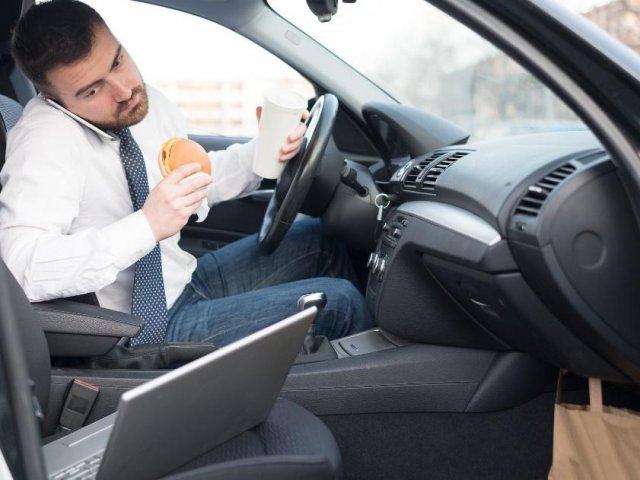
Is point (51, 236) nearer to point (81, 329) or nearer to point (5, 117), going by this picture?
point (81, 329)

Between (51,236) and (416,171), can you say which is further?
(416,171)

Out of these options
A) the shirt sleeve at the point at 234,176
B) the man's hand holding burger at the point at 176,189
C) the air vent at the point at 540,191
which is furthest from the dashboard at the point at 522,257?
the shirt sleeve at the point at 234,176

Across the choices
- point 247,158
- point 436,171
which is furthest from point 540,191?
point 247,158

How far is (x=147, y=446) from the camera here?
1054mm

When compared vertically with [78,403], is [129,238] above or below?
above

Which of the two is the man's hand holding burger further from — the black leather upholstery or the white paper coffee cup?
the black leather upholstery

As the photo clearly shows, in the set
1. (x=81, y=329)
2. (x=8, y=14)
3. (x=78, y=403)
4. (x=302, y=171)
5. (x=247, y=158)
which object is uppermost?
(x=8, y=14)

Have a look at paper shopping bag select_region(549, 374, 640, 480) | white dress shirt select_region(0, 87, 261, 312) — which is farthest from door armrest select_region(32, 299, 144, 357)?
paper shopping bag select_region(549, 374, 640, 480)

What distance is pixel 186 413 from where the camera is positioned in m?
1.08

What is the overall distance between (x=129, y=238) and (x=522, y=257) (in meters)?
0.65

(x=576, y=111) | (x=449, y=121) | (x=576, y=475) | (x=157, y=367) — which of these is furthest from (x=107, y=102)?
(x=576, y=475)

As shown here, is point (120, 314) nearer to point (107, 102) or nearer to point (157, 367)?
point (157, 367)

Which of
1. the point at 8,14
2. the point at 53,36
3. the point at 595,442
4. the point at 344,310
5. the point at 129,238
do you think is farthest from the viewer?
the point at 8,14

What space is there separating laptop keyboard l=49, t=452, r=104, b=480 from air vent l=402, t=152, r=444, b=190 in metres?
0.76
